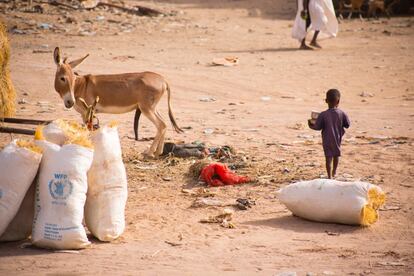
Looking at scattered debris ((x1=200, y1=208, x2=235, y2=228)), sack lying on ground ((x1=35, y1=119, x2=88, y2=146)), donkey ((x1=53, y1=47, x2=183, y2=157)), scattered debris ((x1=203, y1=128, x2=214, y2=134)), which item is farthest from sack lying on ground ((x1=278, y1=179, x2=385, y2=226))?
scattered debris ((x1=203, y1=128, x2=214, y2=134))

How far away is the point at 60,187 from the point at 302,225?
236cm

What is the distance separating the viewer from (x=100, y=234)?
21.6 feet

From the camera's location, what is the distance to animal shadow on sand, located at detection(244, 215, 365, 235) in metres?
7.15

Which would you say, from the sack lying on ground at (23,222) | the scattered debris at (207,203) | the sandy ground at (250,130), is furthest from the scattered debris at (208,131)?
the sack lying on ground at (23,222)

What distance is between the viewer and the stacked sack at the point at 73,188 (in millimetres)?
6289

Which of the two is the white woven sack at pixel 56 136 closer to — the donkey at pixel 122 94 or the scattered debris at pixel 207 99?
the donkey at pixel 122 94

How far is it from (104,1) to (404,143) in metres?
14.3

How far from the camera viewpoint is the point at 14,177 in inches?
251

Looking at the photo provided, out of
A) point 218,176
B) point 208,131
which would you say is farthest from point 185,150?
point 208,131

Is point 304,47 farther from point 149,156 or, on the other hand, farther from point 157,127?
point 149,156

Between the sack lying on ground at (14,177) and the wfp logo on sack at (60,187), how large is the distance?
24 cm

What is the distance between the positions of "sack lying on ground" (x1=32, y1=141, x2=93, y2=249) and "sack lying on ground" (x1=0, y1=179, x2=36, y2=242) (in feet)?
0.86

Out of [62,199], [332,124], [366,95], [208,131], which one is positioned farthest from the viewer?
[366,95]

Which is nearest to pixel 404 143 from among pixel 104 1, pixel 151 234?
pixel 151 234
